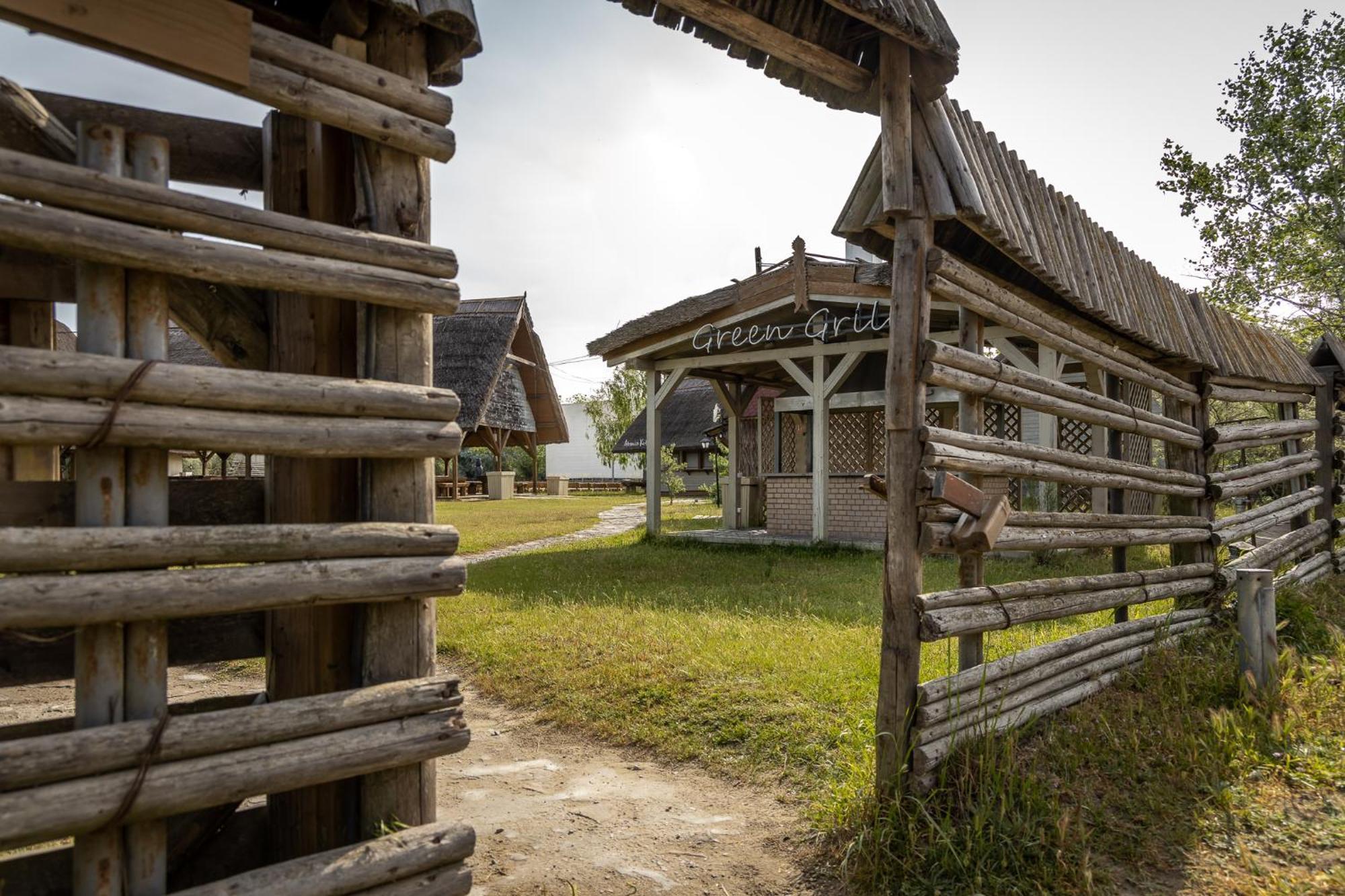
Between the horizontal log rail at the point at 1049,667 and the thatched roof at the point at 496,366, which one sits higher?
the thatched roof at the point at 496,366

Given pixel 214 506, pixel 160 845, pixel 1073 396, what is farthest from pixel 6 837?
pixel 1073 396

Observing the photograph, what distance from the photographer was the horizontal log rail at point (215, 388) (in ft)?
6.24

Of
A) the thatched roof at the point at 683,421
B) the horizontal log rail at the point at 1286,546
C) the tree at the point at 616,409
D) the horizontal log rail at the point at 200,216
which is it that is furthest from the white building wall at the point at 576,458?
the horizontal log rail at the point at 200,216

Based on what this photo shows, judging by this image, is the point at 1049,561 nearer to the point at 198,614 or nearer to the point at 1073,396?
the point at 1073,396

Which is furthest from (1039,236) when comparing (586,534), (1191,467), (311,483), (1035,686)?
(586,534)

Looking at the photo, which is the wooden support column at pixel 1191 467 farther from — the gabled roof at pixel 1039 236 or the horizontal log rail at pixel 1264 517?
the gabled roof at pixel 1039 236

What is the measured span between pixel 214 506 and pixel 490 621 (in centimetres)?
472

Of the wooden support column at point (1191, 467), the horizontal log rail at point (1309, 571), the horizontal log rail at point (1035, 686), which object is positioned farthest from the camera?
the horizontal log rail at point (1309, 571)

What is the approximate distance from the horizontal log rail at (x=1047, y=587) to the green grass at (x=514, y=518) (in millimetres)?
7002

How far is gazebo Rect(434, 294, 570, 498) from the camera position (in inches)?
1030

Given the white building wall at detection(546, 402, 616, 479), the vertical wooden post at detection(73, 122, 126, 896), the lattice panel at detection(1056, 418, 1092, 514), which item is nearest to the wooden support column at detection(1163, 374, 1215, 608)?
the lattice panel at detection(1056, 418, 1092, 514)

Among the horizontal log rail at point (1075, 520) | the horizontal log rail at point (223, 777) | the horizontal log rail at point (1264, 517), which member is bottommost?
the horizontal log rail at point (223, 777)

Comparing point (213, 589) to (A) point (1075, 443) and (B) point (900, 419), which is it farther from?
(A) point (1075, 443)

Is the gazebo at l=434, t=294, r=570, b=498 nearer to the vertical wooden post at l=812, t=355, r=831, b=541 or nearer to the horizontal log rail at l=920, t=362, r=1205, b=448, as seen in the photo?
the vertical wooden post at l=812, t=355, r=831, b=541
